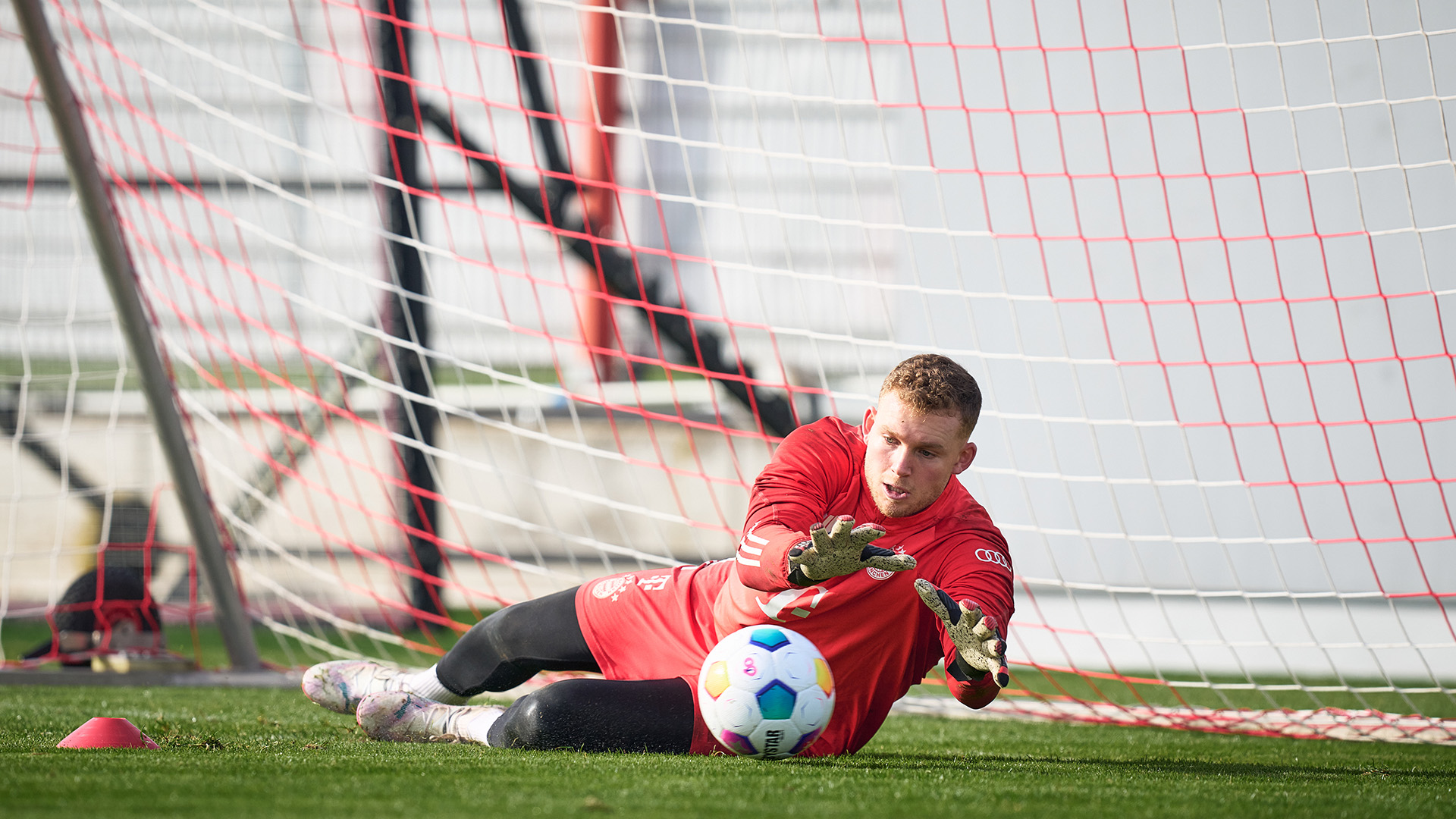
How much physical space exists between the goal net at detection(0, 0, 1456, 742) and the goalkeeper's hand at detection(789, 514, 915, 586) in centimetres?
140

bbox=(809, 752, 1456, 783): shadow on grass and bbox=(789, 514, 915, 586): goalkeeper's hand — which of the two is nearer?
bbox=(789, 514, 915, 586): goalkeeper's hand

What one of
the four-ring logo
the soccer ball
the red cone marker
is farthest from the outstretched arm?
the red cone marker

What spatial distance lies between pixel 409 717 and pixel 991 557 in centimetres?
129

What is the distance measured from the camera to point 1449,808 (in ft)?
6.73

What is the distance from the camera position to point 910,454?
229 centimetres

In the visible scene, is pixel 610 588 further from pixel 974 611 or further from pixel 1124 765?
pixel 1124 765

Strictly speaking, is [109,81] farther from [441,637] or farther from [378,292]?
[441,637]

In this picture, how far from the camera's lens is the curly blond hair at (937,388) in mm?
2244

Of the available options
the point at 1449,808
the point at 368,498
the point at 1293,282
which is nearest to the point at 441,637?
the point at 368,498

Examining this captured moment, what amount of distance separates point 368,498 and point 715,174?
4.02 meters

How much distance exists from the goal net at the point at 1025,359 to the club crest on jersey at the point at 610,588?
34.8 inches

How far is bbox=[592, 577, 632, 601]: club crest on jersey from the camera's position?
8.89 feet

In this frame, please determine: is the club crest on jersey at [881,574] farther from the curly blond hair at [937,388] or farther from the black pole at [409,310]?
the black pole at [409,310]

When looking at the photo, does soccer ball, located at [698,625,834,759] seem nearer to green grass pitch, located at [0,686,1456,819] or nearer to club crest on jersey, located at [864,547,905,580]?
green grass pitch, located at [0,686,1456,819]
